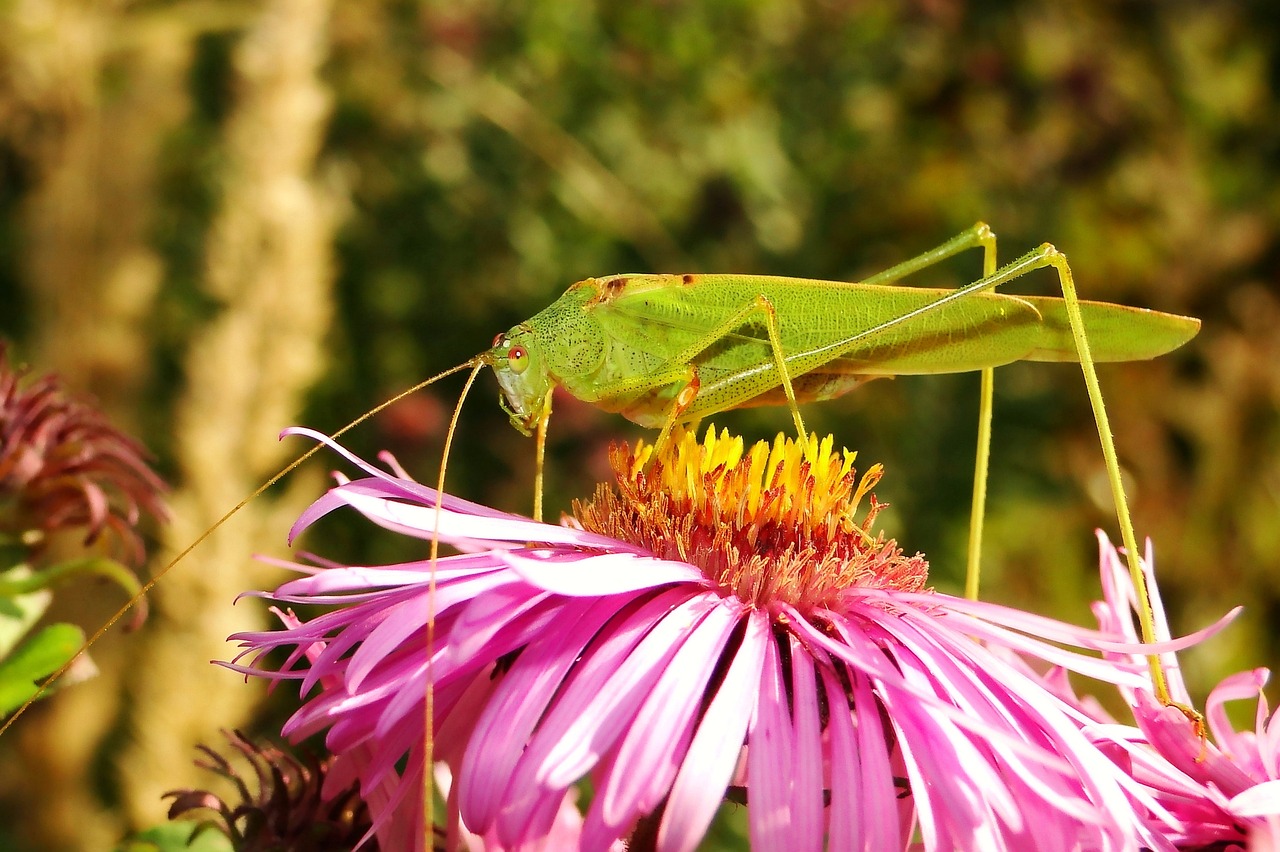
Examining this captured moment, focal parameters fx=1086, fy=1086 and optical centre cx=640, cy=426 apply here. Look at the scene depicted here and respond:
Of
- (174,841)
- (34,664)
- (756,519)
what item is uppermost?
(756,519)

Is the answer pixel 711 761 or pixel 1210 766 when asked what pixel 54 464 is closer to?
pixel 711 761

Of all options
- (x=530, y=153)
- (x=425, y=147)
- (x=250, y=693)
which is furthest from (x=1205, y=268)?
(x=250, y=693)

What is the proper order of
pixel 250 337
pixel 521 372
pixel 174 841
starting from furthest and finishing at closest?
pixel 250 337 → pixel 521 372 → pixel 174 841

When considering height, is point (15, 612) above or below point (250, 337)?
below

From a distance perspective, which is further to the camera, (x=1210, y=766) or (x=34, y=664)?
(x=34, y=664)

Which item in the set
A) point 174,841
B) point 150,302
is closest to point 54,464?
point 174,841

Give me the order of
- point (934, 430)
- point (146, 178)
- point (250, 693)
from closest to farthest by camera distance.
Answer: point (250, 693) < point (146, 178) < point (934, 430)

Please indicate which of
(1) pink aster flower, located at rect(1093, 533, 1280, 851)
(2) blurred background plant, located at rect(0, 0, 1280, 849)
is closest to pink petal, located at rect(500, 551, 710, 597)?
(1) pink aster flower, located at rect(1093, 533, 1280, 851)

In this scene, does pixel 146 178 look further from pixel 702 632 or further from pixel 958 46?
pixel 958 46
